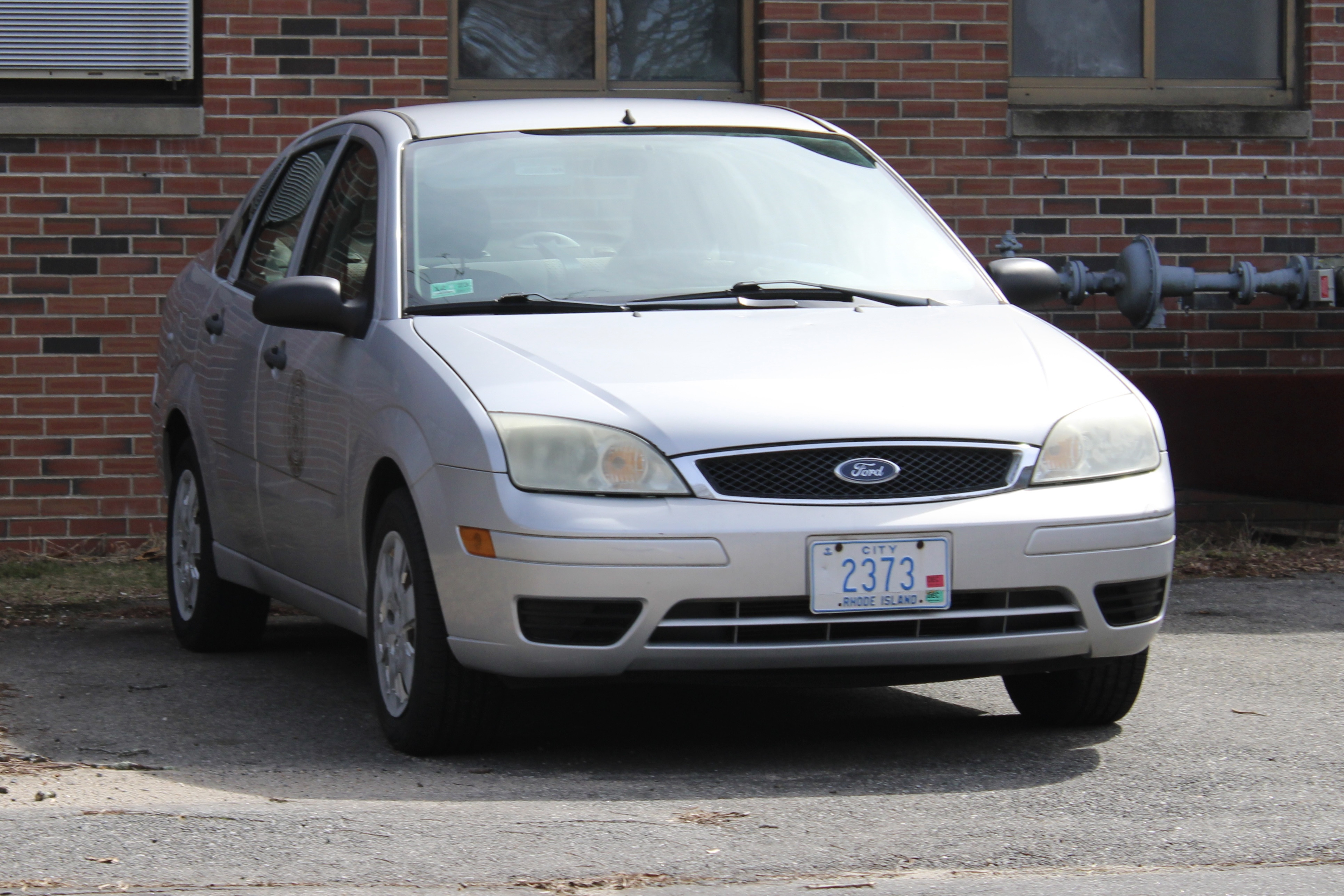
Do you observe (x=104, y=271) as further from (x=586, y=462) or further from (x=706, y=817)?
(x=706, y=817)

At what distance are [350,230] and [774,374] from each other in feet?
5.17

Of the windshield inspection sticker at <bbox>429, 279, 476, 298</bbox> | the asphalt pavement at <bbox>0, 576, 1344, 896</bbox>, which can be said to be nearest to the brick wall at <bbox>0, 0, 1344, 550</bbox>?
the asphalt pavement at <bbox>0, 576, 1344, 896</bbox>

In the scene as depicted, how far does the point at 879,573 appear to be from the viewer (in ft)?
14.3

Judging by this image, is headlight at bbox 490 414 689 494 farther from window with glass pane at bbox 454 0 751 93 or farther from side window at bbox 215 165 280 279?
window with glass pane at bbox 454 0 751 93

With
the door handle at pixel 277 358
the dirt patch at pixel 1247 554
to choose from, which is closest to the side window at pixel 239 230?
the door handle at pixel 277 358

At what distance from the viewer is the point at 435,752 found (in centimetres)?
467

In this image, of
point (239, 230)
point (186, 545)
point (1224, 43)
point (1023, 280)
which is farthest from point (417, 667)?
point (1224, 43)

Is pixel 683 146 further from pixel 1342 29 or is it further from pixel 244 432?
pixel 1342 29

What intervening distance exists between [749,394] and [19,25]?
580 centimetres

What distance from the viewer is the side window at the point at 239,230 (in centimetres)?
668

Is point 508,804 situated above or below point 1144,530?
below

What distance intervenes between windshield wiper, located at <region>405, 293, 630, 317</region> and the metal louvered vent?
458cm

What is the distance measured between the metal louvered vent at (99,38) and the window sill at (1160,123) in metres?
3.84

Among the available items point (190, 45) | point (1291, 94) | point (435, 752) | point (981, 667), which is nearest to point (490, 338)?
point (435, 752)
